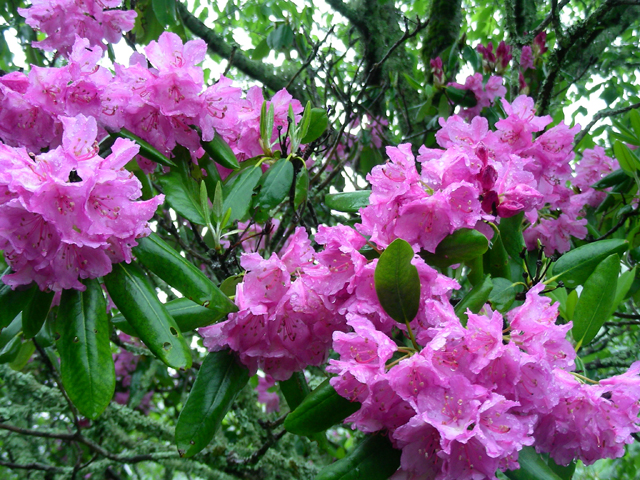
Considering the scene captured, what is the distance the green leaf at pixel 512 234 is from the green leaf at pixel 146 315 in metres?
0.70

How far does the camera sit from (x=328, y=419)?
33.7 inches

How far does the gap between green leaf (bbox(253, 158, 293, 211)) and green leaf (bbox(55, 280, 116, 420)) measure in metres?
0.39

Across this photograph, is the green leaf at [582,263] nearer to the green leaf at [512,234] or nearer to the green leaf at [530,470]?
the green leaf at [512,234]

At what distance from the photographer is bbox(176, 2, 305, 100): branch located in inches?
103

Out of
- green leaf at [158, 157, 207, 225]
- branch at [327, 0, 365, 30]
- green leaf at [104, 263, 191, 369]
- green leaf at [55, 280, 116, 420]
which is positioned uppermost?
branch at [327, 0, 365, 30]

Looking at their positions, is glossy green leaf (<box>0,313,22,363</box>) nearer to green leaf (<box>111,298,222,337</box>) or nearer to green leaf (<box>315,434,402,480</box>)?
green leaf (<box>111,298,222,337</box>)

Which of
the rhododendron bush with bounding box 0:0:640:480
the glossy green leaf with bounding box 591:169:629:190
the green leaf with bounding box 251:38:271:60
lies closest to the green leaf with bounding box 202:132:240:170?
the rhododendron bush with bounding box 0:0:640:480

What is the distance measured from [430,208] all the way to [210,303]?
0.43 meters

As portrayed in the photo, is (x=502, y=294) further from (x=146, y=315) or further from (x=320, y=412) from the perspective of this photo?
(x=146, y=315)

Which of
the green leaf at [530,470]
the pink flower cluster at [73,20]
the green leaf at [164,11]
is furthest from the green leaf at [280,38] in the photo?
the green leaf at [530,470]

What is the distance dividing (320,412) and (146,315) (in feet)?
1.13

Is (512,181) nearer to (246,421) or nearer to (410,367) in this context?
(410,367)

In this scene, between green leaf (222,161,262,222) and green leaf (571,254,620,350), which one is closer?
green leaf (571,254,620,350)

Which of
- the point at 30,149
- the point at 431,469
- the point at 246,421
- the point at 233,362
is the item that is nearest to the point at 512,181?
the point at 431,469
